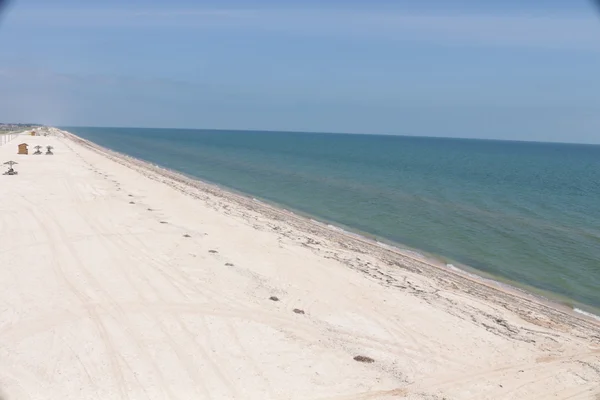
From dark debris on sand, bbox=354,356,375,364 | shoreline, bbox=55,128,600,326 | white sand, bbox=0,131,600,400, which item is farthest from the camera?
shoreline, bbox=55,128,600,326

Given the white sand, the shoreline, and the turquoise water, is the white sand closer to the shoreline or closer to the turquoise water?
the shoreline

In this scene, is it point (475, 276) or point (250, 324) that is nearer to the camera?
point (250, 324)

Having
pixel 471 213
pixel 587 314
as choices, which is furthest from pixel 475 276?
pixel 471 213

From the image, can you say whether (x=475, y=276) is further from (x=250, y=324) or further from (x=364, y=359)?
(x=250, y=324)

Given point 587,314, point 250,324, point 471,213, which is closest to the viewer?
point 250,324

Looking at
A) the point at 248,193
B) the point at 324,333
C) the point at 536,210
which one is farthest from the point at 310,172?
the point at 324,333

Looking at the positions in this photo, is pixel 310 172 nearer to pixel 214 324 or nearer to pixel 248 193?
pixel 248 193

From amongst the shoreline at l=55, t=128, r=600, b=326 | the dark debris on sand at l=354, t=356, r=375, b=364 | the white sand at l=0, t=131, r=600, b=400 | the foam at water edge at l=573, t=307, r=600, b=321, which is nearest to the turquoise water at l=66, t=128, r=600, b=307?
the shoreline at l=55, t=128, r=600, b=326

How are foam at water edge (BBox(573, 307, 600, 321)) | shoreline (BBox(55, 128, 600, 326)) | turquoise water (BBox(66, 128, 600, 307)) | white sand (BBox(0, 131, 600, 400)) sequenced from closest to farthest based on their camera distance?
1. white sand (BBox(0, 131, 600, 400))
2. foam at water edge (BBox(573, 307, 600, 321))
3. shoreline (BBox(55, 128, 600, 326))
4. turquoise water (BBox(66, 128, 600, 307))
